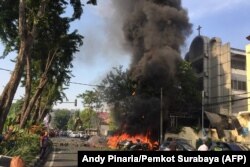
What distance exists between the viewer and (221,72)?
183 feet

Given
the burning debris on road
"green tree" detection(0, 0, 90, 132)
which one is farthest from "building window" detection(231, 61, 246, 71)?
"green tree" detection(0, 0, 90, 132)

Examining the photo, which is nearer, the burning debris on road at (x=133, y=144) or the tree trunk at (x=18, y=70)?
the tree trunk at (x=18, y=70)

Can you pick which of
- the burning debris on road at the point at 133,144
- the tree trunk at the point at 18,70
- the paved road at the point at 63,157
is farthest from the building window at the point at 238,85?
the tree trunk at the point at 18,70

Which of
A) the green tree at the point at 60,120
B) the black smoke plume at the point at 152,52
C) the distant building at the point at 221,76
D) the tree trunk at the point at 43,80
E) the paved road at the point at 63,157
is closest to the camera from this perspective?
the paved road at the point at 63,157

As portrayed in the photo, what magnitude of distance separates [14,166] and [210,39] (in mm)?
53633

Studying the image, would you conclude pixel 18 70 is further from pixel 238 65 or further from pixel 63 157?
pixel 238 65

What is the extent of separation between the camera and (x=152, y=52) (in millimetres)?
48969

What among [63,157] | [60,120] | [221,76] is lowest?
[63,157]

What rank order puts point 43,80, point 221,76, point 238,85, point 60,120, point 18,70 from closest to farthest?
point 18,70 < point 43,80 < point 221,76 < point 238,85 < point 60,120

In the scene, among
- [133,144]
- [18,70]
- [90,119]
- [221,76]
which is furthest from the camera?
[90,119]

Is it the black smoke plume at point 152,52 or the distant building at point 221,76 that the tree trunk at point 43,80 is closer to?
the black smoke plume at point 152,52

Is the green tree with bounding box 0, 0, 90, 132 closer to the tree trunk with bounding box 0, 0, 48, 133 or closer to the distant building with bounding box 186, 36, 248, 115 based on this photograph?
the tree trunk with bounding box 0, 0, 48, 133

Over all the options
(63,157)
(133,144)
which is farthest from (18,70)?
(133,144)

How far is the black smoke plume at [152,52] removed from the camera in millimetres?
46219
